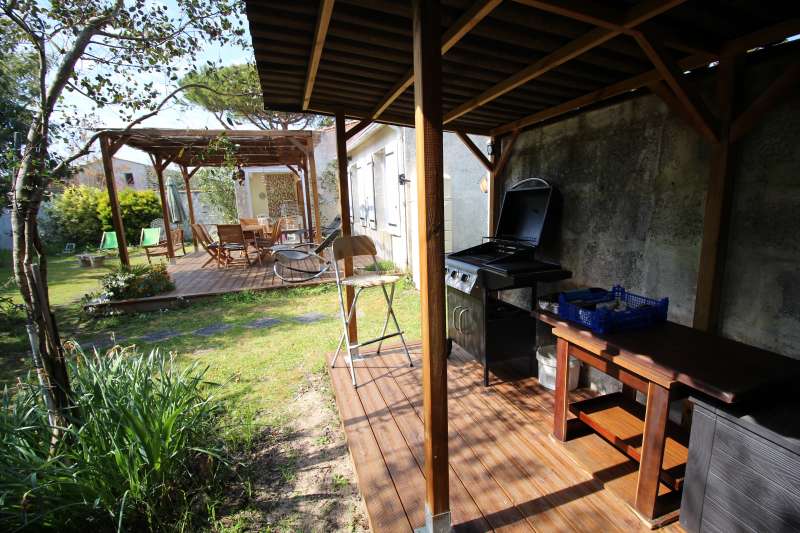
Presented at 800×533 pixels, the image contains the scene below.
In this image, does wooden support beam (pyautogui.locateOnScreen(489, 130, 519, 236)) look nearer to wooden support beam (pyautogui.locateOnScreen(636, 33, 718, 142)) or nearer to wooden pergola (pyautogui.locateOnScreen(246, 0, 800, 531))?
wooden pergola (pyautogui.locateOnScreen(246, 0, 800, 531))

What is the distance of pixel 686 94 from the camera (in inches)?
72.4

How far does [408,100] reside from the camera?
2.89m

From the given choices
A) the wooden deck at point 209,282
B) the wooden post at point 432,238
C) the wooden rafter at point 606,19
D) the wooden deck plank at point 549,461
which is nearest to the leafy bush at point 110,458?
the wooden post at point 432,238

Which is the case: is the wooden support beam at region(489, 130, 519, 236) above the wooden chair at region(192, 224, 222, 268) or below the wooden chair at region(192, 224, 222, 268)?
above

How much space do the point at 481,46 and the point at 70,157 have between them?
2.36 metres

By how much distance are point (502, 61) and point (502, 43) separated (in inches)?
8.4

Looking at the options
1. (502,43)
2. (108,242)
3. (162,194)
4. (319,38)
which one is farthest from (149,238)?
(502,43)

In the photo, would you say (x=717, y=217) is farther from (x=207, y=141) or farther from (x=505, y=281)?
(x=207, y=141)

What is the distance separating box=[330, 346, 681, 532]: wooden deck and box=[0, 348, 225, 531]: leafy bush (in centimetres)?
99

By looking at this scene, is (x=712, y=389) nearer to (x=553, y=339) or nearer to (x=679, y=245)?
(x=679, y=245)

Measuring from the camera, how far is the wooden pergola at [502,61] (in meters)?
1.39

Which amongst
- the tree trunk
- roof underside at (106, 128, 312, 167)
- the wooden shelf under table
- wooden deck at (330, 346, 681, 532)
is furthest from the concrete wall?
roof underside at (106, 128, 312, 167)

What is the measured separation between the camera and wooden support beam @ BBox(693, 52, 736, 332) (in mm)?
1846

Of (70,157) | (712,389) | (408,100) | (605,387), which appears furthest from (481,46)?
(605,387)
